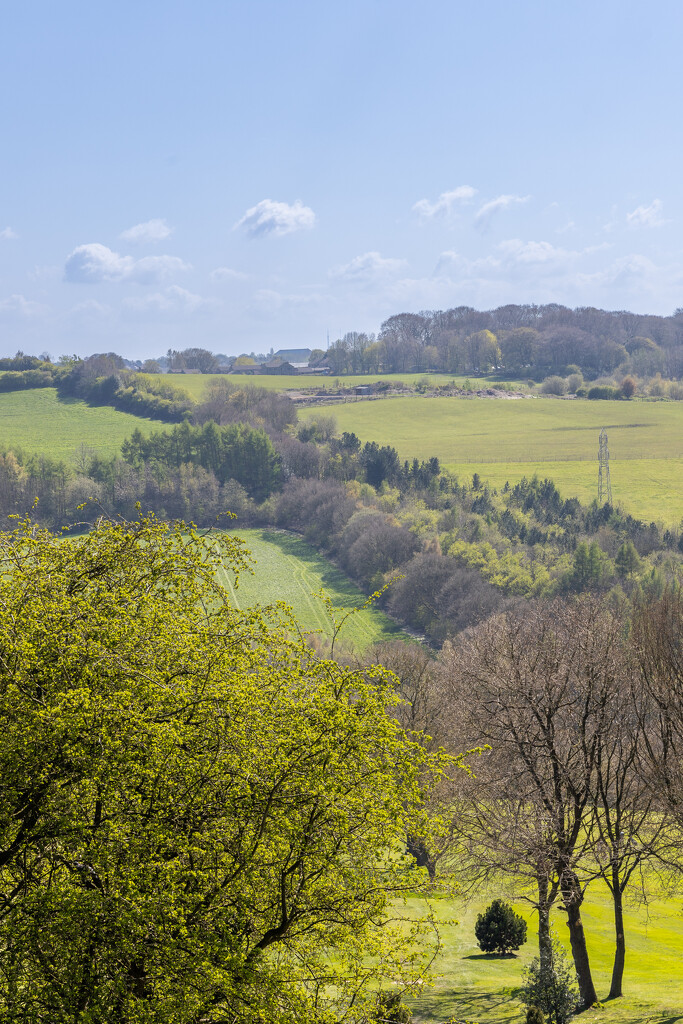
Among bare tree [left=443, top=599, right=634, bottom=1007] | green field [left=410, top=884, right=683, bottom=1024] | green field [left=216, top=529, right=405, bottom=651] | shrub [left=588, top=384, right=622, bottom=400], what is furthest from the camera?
shrub [left=588, top=384, right=622, bottom=400]

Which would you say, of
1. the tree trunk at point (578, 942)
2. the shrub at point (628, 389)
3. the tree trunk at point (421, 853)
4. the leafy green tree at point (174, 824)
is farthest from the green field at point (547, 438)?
the leafy green tree at point (174, 824)

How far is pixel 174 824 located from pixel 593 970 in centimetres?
2410

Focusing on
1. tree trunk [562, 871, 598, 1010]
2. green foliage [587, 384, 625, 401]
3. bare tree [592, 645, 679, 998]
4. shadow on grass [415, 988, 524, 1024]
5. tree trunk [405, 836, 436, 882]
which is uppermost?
green foliage [587, 384, 625, 401]

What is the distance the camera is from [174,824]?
13391mm

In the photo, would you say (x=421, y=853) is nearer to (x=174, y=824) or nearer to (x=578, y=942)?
(x=578, y=942)

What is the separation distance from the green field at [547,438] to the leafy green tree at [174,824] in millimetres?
95988

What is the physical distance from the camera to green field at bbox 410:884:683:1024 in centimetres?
2403

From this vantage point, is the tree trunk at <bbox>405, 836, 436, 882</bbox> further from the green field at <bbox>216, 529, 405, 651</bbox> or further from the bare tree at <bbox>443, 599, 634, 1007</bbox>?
the green field at <bbox>216, 529, 405, 651</bbox>

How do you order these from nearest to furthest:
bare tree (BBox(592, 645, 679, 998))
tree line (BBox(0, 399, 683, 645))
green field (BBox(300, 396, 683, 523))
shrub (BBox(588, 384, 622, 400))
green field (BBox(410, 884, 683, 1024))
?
1. green field (BBox(410, 884, 683, 1024))
2. bare tree (BBox(592, 645, 679, 998))
3. tree line (BBox(0, 399, 683, 645))
4. green field (BBox(300, 396, 683, 523))
5. shrub (BBox(588, 384, 622, 400))

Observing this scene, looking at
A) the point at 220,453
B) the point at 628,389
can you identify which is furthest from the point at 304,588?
the point at 628,389

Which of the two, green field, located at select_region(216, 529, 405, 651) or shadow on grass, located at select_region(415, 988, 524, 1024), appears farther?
green field, located at select_region(216, 529, 405, 651)

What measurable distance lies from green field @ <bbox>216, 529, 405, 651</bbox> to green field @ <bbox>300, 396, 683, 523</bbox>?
2713 centimetres

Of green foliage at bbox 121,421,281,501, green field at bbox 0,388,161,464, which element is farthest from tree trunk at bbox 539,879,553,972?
green field at bbox 0,388,161,464

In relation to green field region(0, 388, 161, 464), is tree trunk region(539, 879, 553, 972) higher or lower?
lower
